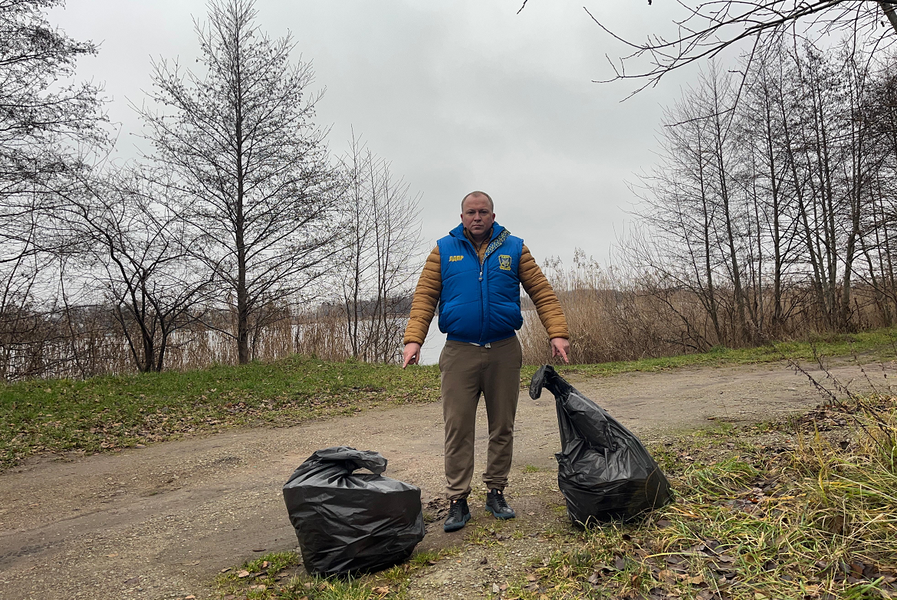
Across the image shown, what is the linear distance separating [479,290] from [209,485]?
3.48 meters

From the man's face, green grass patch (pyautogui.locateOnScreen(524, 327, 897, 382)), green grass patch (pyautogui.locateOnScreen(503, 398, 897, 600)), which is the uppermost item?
the man's face

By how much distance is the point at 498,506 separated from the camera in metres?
3.64

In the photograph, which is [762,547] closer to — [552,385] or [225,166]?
[552,385]

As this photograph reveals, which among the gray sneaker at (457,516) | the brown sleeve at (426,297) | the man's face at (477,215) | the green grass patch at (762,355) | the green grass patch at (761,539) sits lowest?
the gray sneaker at (457,516)

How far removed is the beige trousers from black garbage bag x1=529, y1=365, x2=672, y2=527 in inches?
15.8

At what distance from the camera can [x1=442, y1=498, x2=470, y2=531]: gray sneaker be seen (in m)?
3.48

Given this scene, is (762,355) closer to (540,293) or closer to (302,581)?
(540,293)

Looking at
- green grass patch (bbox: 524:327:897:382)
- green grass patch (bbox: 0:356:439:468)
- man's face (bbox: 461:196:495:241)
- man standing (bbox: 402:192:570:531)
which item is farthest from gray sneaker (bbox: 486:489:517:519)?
green grass patch (bbox: 524:327:897:382)

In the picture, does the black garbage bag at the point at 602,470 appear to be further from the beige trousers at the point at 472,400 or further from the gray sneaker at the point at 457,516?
the gray sneaker at the point at 457,516

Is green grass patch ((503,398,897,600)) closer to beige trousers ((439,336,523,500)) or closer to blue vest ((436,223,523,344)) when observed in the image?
beige trousers ((439,336,523,500))

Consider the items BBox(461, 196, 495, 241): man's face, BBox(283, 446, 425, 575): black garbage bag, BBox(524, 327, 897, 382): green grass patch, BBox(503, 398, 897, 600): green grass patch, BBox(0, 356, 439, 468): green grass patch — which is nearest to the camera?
BBox(503, 398, 897, 600): green grass patch

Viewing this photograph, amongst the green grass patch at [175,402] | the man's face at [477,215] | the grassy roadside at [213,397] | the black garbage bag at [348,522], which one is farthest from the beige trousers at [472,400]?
the green grass patch at [175,402]

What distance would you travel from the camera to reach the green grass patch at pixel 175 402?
723 cm

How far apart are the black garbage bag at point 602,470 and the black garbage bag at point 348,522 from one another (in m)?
0.96
